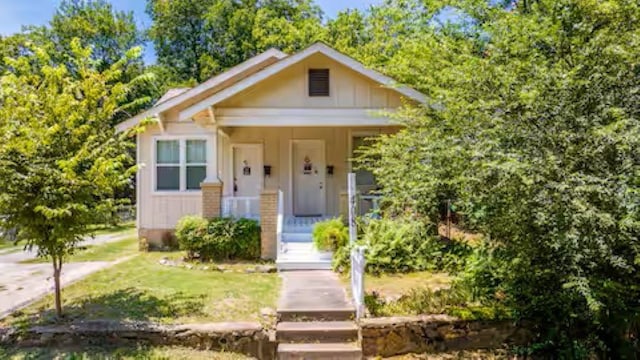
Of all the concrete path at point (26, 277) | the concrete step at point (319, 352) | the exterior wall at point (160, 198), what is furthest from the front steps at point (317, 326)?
the exterior wall at point (160, 198)

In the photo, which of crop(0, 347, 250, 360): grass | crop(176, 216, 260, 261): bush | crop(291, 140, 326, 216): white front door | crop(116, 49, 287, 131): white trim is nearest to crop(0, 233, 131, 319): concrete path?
crop(0, 347, 250, 360): grass

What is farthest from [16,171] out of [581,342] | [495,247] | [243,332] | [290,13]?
[290,13]

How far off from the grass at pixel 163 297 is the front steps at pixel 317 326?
0.45 metres

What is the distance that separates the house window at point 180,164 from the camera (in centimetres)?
1275

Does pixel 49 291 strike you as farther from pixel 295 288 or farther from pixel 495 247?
pixel 495 247

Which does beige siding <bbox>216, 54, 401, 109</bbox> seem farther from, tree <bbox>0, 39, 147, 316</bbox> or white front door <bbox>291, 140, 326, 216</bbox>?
tree <bbox>0, 39, 147, 316</bbox>

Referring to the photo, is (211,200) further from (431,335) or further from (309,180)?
(431,335)

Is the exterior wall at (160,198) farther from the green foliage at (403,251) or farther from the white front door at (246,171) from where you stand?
the green foliage at (403,251)

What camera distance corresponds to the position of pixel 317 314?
6801 millimetres

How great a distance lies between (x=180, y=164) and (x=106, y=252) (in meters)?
3.44

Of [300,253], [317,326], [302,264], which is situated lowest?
[317,326]

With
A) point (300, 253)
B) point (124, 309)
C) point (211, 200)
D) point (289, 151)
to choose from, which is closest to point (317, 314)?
point (124, 309)

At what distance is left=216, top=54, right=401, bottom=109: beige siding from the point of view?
11516mm

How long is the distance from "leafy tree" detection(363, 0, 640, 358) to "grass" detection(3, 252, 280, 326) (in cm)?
342
